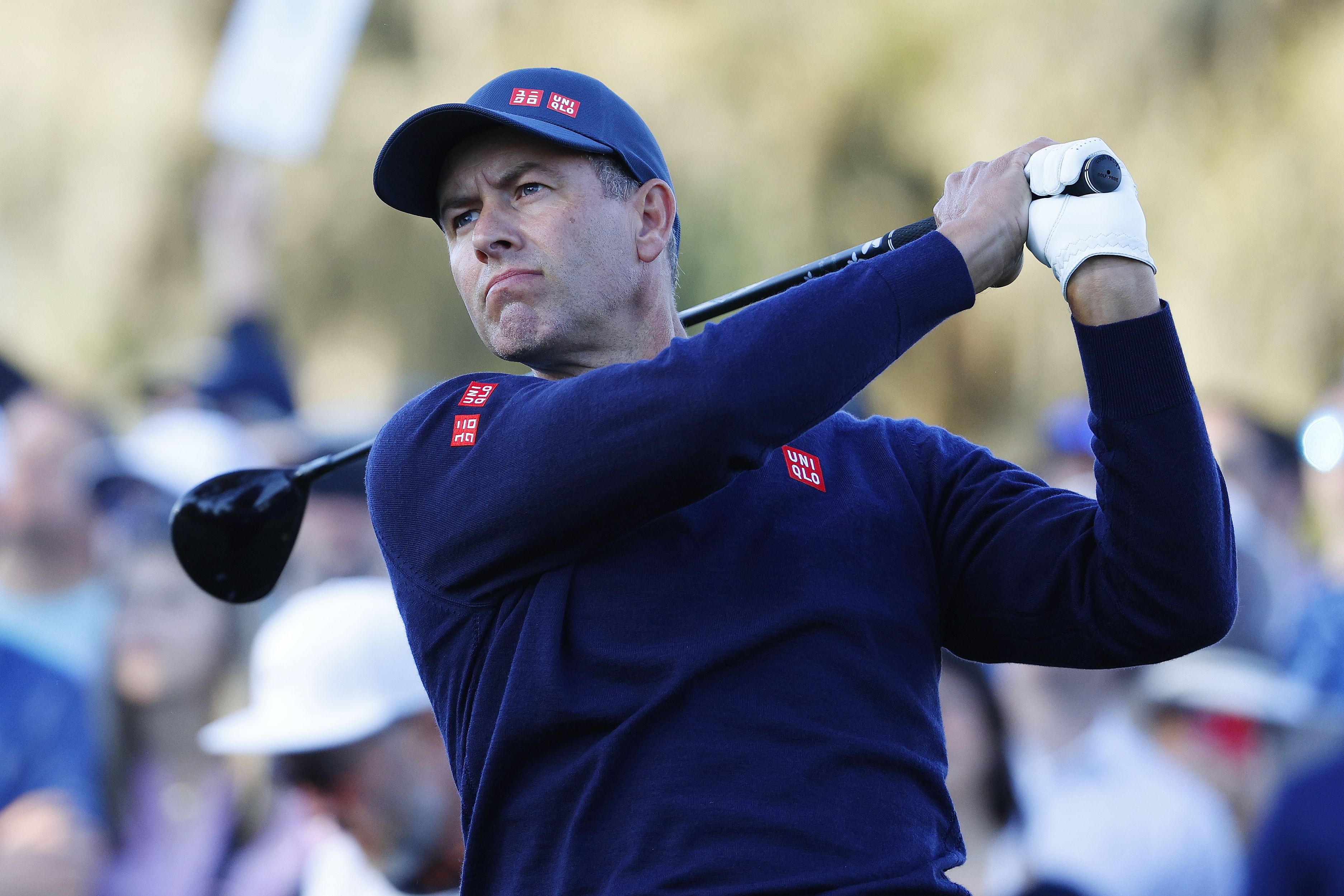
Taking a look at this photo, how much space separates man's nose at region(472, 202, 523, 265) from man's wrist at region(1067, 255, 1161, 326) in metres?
0.71

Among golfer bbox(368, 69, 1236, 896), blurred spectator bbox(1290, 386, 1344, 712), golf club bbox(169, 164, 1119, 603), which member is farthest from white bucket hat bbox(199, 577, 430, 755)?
blurred spectator bbox(1290, 386, 1344, 712)

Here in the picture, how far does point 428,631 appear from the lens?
1.72 meters

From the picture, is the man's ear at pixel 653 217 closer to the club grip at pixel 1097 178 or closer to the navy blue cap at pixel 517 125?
the navy blue cap at pixel 517 125

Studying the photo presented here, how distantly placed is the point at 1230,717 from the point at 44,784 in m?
3.91

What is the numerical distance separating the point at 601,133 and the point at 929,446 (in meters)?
0.62

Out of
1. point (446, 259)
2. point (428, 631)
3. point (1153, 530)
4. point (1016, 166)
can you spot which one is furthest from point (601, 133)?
point (446, 259)

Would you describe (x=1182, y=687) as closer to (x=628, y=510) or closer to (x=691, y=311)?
(x=691, y=311)

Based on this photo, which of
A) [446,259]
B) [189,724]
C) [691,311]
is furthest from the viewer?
[446,259]

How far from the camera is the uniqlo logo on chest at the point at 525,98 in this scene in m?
1.85

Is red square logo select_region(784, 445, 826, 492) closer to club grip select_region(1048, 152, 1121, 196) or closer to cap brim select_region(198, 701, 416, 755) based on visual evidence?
club grip select_region(1048, 152, 1121, 196)

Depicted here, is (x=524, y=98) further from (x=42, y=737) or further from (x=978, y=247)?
(x=42, y=737)

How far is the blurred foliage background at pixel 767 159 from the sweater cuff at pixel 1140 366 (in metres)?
5.79

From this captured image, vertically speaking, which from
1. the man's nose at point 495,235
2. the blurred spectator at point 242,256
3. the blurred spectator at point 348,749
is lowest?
the blurred spectator at point 348,749

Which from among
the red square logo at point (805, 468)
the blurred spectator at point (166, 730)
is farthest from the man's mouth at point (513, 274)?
the blurred spectator at point (166, 730)
